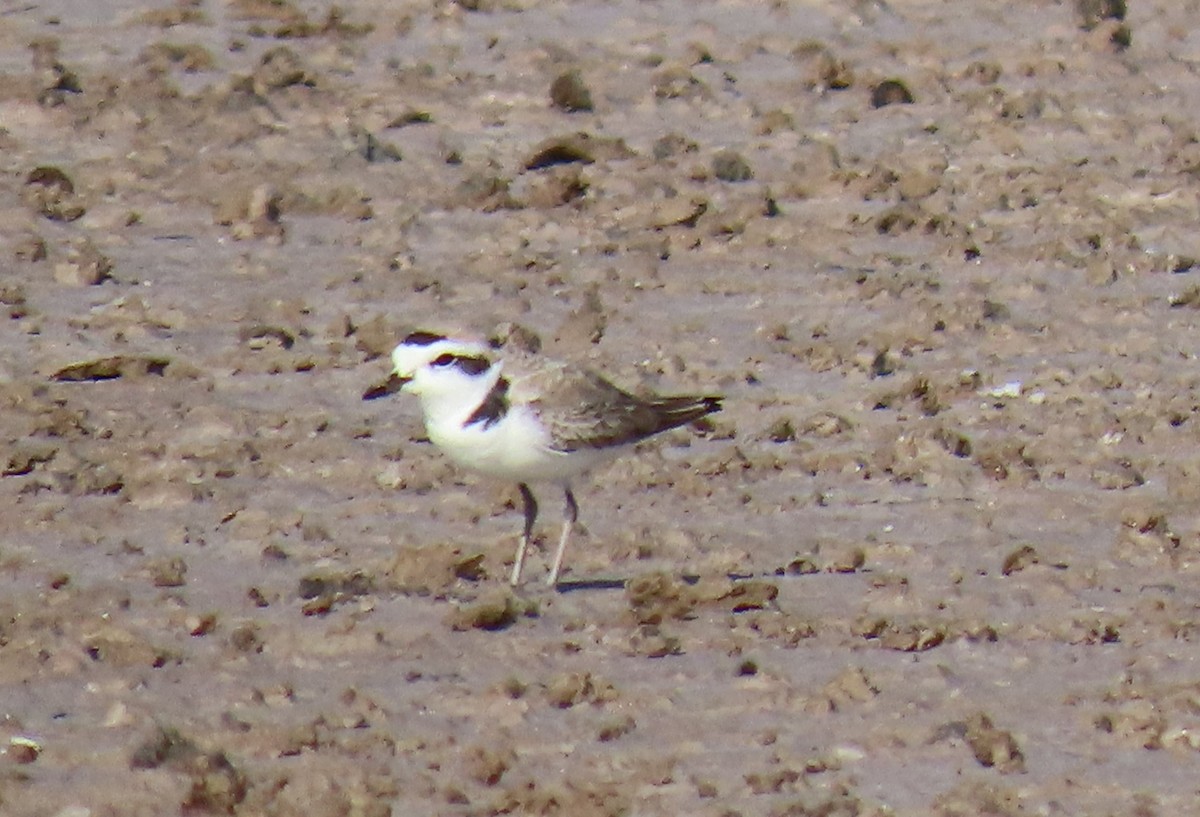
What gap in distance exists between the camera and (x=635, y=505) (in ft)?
27.2

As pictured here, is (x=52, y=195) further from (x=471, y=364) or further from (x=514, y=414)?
(x=514, y=414)

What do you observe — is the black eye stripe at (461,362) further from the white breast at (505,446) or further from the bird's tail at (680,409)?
the bird's tail at (680,409)

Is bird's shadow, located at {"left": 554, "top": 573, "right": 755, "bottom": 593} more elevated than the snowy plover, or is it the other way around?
the snowy plover

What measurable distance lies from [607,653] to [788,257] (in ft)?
12.1

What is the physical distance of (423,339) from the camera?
787 cm

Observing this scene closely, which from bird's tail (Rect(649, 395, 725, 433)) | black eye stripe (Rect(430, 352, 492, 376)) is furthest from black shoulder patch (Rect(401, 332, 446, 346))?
bird's tail (Rect(649, 395, 725, 433))

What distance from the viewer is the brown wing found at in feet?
25.4

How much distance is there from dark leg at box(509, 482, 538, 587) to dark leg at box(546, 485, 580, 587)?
9 centimetres

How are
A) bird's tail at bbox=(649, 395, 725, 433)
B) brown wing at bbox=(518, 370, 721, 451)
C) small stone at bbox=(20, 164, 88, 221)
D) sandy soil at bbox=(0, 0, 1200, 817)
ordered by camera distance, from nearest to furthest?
1. sandy soil at bbox=(0, 0, 1200, 817)
2. brown wing at bbox=(518, 370, 721, 451)
3. bird's tail at bbox=(649, 395, 725, 433)
4. small stone at bbox=(20, 164, 88, 221)

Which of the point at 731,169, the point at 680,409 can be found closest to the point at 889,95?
the point at 731,169

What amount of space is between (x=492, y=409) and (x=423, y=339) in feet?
1.16

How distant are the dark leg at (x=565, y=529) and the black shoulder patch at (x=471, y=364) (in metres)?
0.47

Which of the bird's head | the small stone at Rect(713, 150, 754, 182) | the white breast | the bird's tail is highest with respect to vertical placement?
the bird's head

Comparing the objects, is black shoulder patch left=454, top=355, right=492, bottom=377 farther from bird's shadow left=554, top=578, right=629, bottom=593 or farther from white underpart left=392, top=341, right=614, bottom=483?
bird's shadow left=554, top=578, right=629, bottom=593
